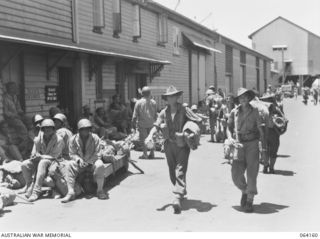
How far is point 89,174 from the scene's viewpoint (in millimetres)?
7812

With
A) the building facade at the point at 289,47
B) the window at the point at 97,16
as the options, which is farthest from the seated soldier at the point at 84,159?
the building facade at the point at 289,47

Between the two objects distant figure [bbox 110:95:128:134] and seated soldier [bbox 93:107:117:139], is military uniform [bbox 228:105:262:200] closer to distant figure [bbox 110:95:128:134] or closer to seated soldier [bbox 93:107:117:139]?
seated soldier [bbox 93:107:117:139]

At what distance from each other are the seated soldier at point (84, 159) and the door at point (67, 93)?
604 centimetres

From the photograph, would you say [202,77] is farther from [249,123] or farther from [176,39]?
[249,123]

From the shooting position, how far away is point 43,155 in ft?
25.4

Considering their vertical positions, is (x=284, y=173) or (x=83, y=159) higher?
(x=83, y=159)

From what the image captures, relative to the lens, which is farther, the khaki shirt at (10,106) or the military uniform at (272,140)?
the khaki shirt at (10,106)

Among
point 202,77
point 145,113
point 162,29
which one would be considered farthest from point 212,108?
point 202,77

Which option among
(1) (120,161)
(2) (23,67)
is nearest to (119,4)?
(2) (23,67)

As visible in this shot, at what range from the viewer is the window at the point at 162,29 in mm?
21188

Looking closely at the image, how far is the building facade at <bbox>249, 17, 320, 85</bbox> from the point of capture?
5881cm

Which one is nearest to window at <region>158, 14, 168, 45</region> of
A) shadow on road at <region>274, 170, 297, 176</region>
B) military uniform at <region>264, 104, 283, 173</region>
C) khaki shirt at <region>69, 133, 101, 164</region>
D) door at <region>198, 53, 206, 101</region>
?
door at <region>198, 53, 206, 101</region>

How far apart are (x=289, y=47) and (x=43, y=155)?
56700 millimetres

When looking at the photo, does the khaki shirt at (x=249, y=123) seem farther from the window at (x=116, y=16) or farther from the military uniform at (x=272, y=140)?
the window at (x=116, y=16)
